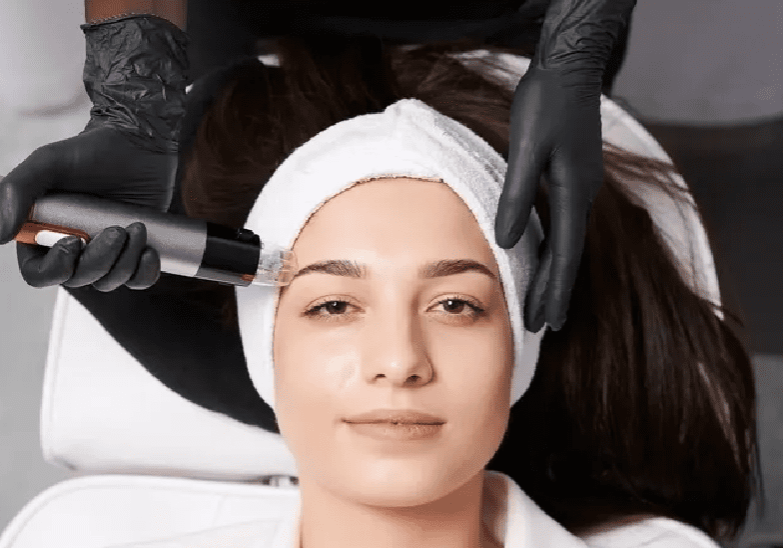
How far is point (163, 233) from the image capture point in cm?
111

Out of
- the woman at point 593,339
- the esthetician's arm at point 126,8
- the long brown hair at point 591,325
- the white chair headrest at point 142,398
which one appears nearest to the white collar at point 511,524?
the woman at point 593,339

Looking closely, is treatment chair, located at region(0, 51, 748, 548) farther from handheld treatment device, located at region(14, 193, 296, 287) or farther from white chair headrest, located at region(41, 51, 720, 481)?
handheld treatment device, located at region(14, 193, 296, 287)

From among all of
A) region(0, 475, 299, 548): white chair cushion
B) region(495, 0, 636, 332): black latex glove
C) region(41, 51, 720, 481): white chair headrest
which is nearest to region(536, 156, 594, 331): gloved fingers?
region(495, 0, 636, 332): black latex glove

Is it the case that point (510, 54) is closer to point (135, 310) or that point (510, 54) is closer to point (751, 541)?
point (135, 310)

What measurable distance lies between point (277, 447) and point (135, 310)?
0.34m

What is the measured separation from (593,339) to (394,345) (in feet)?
1.65

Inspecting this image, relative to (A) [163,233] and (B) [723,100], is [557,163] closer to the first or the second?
(A) [163,233]

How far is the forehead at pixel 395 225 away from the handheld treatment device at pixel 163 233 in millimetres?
88

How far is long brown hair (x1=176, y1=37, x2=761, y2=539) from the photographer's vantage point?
1425 millimetres

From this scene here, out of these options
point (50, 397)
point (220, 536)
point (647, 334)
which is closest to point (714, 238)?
point (647, 334)

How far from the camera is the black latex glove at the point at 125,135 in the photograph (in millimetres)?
1115

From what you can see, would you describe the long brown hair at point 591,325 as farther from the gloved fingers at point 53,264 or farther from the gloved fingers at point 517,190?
the gloved fingers at point 53,264

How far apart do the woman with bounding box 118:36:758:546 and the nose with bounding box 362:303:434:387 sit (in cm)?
38

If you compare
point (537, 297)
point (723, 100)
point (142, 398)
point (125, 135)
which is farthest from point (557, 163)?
point (142, 398)
